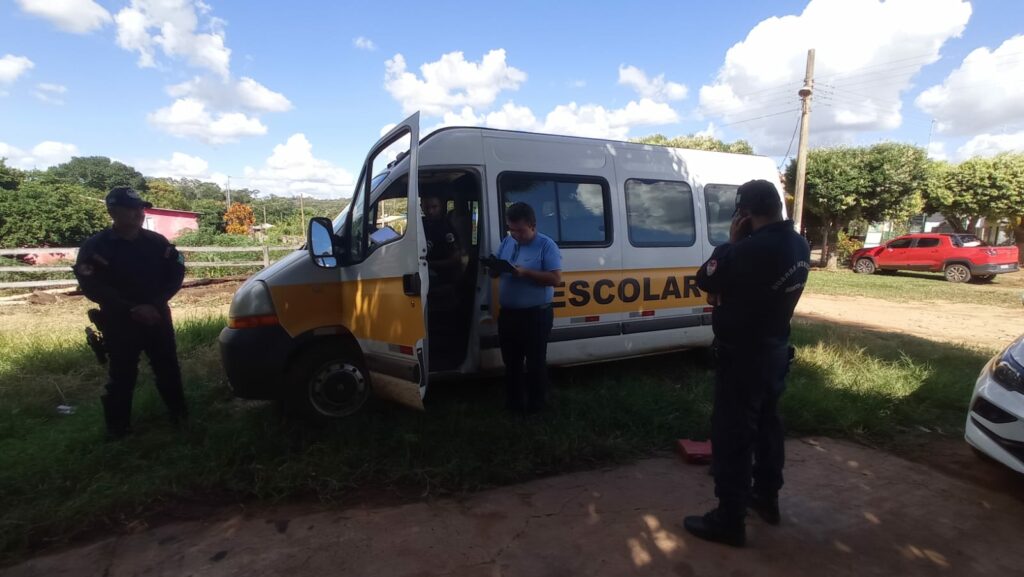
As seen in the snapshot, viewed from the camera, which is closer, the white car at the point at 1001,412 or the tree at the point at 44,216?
the white car at the point at 1001,412

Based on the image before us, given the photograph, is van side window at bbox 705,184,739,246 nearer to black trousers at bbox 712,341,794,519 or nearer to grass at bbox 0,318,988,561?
grass at bbox 0,318,988,561

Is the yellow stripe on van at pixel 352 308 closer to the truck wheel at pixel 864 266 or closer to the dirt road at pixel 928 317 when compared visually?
the dirt road at pixel 928 317

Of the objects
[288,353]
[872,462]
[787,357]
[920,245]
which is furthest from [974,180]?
[288,353]

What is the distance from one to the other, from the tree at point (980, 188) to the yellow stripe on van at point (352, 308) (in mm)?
25321

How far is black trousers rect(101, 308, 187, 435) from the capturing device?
363cm

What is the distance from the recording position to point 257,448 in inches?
138

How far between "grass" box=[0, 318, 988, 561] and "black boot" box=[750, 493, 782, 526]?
0.95 meters

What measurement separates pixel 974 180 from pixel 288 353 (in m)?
26.4

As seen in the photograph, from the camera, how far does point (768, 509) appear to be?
2824mm

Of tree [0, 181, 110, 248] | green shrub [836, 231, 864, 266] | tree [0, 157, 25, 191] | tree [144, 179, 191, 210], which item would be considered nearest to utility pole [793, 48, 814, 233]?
green shrub [836, 231, 864, 266]

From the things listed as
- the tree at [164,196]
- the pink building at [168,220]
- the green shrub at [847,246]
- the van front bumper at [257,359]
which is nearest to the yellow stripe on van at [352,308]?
the van front bumper at [257,359]

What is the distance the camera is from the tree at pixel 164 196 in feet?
189

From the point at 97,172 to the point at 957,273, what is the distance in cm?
9971

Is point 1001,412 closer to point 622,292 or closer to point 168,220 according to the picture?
point 622,292
